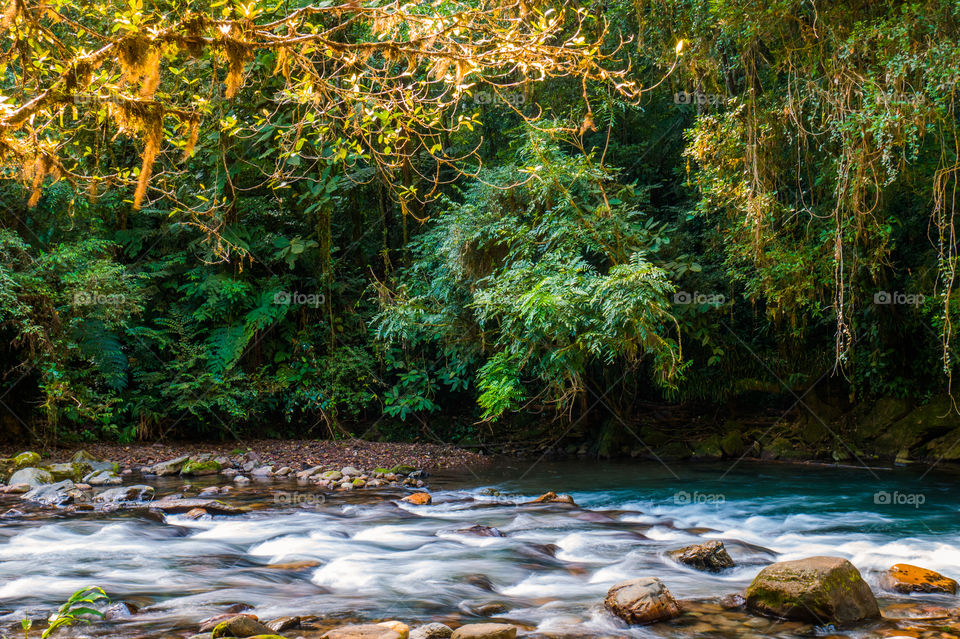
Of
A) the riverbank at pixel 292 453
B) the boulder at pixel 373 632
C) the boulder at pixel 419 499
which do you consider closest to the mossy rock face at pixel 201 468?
the riverbank at pixel 292 453

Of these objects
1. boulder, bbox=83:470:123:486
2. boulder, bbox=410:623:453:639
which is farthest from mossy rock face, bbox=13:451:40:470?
boulder, bbox=410:623:453:639

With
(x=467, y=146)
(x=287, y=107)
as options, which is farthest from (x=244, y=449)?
(x=467, y=146)

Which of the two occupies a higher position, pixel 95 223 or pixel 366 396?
pixel 95 223

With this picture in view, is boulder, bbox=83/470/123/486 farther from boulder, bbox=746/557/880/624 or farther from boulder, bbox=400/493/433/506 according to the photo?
boulder, bbox=746/557/880/624

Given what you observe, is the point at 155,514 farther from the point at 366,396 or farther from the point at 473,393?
the point at 473,393

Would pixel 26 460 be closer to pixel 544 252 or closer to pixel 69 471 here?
pixel 69 471

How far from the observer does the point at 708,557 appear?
5359 mm

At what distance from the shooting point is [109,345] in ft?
35.2

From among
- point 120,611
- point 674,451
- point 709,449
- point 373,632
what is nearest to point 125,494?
point 120,611

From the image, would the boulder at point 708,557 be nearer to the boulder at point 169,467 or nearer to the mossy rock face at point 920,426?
the boulder at point 169,467

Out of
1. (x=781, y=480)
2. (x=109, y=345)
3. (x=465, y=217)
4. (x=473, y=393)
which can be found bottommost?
(x=781, y=480)

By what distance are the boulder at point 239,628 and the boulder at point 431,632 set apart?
0.80m

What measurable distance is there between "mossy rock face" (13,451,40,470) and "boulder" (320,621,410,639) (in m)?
7.42

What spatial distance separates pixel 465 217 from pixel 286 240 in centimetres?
369
